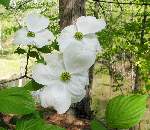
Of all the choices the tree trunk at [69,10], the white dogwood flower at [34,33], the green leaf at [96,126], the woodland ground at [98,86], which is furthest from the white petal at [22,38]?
the woodland ground at [98,86]

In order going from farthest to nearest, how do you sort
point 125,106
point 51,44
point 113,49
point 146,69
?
point 113,49
point 146,69
point 51,44
point 125,106

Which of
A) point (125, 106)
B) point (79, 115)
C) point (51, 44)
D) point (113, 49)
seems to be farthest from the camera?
point (113, 49)

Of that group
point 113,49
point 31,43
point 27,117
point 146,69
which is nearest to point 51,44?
point 31,43

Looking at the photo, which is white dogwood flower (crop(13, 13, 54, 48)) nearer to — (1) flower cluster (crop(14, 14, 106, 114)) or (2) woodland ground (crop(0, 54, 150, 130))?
(1) flower cluster (crop(14, 14, 106, 114))

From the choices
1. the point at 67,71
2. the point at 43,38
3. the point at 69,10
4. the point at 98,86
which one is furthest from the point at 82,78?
Answer: the point at 98,86

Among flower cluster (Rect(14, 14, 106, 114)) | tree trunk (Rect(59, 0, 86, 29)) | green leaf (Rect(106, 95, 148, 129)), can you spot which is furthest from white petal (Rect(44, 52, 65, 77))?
tree trunk (Rect(59, 0, 86, 29))

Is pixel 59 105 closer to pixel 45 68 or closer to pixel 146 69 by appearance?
pixel 45 68
